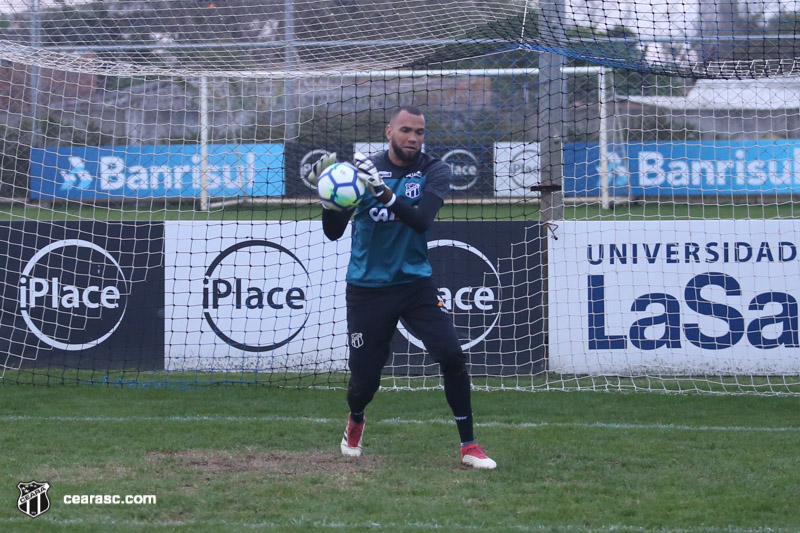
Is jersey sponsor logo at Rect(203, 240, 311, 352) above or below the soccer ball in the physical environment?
below

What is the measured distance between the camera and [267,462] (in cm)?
534

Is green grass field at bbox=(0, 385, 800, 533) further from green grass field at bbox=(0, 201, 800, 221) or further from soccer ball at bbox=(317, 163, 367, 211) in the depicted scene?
green grass field at bbox=(0, 201, 800, 221)

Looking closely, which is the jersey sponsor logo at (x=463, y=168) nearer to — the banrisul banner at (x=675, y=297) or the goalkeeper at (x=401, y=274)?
the banrisul banner at (x=675, y=297)

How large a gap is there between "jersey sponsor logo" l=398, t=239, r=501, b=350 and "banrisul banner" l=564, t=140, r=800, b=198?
245 cm

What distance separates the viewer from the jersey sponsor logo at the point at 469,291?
8.59 meters

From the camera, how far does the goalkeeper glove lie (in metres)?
4.77

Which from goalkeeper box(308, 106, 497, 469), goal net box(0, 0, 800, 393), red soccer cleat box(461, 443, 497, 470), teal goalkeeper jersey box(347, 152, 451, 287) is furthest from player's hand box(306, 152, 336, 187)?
goal net box(0, 0, 800, 393)

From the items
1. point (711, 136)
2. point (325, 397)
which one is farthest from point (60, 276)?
point (711, 136)

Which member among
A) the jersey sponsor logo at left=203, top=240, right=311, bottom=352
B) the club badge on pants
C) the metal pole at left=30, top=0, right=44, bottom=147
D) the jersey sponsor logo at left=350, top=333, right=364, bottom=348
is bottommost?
the club badge on pants

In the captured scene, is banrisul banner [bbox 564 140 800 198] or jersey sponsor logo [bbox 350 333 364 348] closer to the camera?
jersey sponsor logo [bbox 350 333 364 348]

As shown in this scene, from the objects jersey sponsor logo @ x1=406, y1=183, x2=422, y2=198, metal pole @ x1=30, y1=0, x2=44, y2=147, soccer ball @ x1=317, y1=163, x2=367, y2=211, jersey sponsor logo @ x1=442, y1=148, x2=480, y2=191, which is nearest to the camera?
soccer ball @ x1=317, y1=163, x2=367, y2=211

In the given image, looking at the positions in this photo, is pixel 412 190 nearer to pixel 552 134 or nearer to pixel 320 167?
pixel 320 167

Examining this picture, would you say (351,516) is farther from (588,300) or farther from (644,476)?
(588,300)

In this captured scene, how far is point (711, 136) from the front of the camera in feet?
56.3
